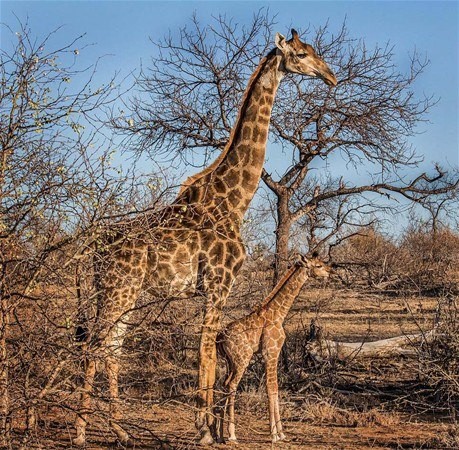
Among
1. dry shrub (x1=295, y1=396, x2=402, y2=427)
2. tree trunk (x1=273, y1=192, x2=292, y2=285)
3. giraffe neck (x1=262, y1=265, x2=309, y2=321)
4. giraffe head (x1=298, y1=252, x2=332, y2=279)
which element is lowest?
dry shrub (x1=295, y1=396, x2=402, y2=427)

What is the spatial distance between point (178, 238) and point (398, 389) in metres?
4.12

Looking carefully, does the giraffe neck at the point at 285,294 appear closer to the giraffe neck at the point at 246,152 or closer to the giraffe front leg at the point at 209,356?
the giraffe front leg at the point at 209,356

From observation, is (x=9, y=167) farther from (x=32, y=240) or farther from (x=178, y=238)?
(x=178, y=238)

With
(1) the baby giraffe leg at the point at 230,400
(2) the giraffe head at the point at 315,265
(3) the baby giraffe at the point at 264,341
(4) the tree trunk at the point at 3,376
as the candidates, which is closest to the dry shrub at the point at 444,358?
(2) the giraffe head at the point at 315,265

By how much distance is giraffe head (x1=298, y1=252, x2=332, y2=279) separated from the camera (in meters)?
9.48

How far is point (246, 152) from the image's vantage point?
31.1 feet

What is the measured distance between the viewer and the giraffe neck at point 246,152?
30.3 ft

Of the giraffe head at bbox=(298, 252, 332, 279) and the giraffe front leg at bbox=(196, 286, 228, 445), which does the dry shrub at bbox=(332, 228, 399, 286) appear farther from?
the giraffe front leg at bbox=(196, 286, 228, 445)

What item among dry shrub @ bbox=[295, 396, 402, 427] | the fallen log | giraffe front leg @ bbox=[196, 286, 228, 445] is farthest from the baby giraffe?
the fallen log

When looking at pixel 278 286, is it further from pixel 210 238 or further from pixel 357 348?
pixel 357 348

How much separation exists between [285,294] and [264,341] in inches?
23.7

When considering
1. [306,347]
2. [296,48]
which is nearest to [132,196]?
[296,48]

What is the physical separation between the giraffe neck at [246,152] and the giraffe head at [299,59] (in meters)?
0.12

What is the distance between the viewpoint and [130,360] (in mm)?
8664
